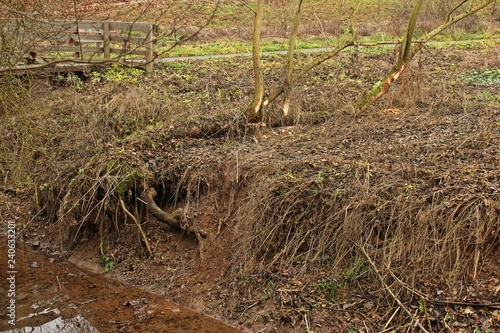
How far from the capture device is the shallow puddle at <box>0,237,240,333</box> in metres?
7.16

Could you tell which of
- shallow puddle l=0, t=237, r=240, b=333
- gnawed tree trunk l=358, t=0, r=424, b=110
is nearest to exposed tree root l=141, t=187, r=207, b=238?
shallow puddle l=0, t=237, r=240, b=333

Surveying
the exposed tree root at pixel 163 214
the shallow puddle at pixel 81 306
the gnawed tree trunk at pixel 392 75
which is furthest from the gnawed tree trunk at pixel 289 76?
the shallow puddle at pixel 81 306

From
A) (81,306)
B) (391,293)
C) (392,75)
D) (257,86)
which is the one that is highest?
(392,75)

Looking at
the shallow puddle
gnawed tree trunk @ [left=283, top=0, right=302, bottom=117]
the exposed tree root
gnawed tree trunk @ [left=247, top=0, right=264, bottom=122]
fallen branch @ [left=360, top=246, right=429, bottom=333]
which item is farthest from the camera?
gnawed tree trunk @ [left=283, top=0, right=302, bottom=117]

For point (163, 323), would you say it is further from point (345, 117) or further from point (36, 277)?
point (345, 117)

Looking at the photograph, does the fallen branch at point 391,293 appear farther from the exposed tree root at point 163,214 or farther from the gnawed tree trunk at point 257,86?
the gnawed tree trunk at point 257,86

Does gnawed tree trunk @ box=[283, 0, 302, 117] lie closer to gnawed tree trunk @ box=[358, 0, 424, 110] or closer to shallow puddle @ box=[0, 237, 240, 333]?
gnawed tree trunk @ box=[358, 0, 424, 110]

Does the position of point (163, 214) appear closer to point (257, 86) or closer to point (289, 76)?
point (257, 86)

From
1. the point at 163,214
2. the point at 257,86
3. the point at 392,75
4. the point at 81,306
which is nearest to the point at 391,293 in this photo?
the point at 163,214

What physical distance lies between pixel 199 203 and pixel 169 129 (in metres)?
2.10

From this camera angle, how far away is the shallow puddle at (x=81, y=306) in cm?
716

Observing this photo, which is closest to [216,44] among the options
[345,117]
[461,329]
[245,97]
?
[245,97]

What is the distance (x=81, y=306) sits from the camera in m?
7.67

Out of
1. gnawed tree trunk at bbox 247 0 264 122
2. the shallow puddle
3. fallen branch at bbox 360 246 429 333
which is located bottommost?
the shallow puddle
